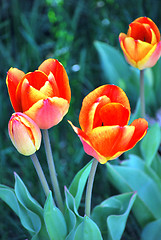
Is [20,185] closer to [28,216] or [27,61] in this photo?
[28,216]

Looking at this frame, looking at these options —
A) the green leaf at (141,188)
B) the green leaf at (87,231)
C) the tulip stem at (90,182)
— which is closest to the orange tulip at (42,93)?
the tulip stem at (90,182)

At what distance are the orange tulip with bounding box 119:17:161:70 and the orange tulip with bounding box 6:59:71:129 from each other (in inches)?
9.3

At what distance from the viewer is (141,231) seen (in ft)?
3.61

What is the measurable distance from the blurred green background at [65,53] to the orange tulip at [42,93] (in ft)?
1.70

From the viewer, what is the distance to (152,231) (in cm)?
100

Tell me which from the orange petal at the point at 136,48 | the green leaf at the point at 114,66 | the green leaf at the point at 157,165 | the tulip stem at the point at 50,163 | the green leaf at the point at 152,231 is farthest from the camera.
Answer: the green leaf at the point at 114,66

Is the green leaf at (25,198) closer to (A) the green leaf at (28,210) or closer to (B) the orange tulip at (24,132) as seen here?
(A) the green leaf at (28,210)

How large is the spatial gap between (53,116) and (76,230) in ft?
0.83

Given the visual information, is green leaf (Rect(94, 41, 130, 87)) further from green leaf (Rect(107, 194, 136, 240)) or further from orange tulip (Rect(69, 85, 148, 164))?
orange tulip (Rect(69, 85, 148, 164))

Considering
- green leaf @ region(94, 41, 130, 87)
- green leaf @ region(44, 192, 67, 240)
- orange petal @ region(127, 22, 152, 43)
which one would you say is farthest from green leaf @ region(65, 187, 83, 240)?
green leaf @ region(94, 41, 130, 87)

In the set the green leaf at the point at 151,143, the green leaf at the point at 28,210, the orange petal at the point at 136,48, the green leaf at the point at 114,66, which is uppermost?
the orange petal at the point at 136,48

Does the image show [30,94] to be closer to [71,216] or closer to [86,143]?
[86,143]

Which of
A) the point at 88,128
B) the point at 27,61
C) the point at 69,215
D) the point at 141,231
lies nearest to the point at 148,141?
the point at 141,231

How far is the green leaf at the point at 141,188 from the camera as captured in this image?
3.27 ft
